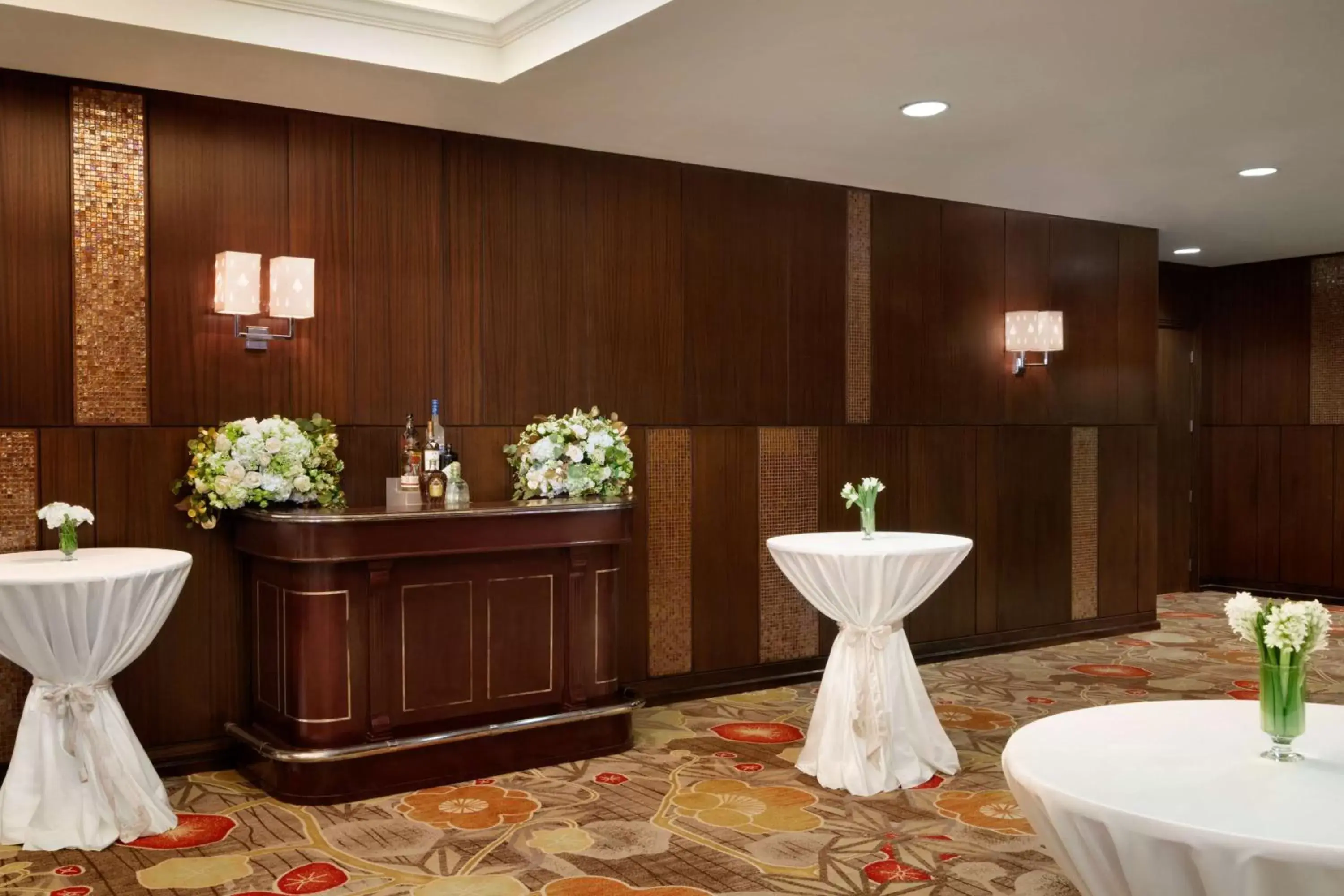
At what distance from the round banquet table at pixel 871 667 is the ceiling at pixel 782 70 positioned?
1.93 metres

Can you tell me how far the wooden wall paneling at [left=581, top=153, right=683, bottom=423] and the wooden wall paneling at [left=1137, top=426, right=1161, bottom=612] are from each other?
4070 millimetres

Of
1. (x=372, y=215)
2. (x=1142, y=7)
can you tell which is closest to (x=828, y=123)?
(x=1142, y=7)

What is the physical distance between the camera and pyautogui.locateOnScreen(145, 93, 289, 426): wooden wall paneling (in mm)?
5016

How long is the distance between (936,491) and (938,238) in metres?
1.56

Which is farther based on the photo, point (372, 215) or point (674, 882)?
point (372, 215)

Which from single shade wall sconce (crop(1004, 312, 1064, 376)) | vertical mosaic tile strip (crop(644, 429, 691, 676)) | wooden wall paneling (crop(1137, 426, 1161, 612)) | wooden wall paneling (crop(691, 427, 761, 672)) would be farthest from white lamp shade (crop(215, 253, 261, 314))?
wooden wall paneling (crop(1137, 426, 1161, 612))

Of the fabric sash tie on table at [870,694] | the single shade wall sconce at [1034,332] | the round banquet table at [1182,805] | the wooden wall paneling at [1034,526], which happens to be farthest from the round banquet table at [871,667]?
the single shade wall sconce at [1034,332]

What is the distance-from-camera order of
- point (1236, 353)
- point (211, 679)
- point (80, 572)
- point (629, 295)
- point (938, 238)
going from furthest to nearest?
point (1236, 353), point (938, 238), point (629, 295), point (211, 679), point (80, 572)

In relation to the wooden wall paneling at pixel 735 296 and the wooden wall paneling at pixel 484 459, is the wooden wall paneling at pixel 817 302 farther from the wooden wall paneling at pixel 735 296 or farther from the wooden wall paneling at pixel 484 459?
the wooden wall paneling at pixel 484 459

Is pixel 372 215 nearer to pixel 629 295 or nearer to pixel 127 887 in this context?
pixel 629 295

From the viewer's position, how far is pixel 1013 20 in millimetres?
4305

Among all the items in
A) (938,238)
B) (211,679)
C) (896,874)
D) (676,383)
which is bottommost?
(896,874)

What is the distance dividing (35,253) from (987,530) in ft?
18.3

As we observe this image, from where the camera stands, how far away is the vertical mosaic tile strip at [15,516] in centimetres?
469
